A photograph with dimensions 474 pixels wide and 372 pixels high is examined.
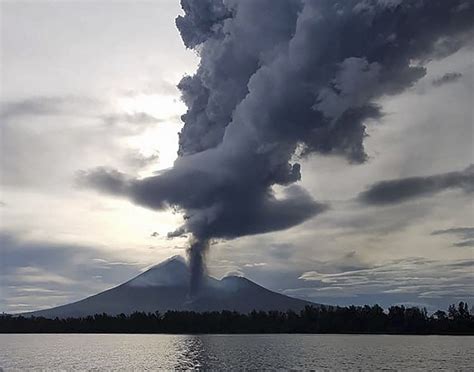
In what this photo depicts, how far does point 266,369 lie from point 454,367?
28.2 meters

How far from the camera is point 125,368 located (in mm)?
90188

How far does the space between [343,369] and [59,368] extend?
127ft

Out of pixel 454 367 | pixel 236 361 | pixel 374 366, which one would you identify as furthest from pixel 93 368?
pixel 454 367

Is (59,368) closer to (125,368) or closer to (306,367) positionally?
(125,368)

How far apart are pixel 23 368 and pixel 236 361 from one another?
3210 cm

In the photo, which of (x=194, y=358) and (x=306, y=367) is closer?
(x=306, y=367)

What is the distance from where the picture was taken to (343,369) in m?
86.2

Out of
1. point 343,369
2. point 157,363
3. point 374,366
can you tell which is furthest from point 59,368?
point 374,366

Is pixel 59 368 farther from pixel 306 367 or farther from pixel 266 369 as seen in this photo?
pixel 306 367

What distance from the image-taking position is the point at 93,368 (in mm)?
87938

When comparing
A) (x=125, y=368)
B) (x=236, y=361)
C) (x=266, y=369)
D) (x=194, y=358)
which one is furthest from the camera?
(x=194, y=358)

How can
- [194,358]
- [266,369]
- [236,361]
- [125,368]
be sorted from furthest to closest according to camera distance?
[194,358] < [236,361] < [125,368] < [266,369]

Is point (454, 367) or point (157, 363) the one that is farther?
point (157, 363)

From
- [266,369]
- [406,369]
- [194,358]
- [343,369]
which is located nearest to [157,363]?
[194,358]
